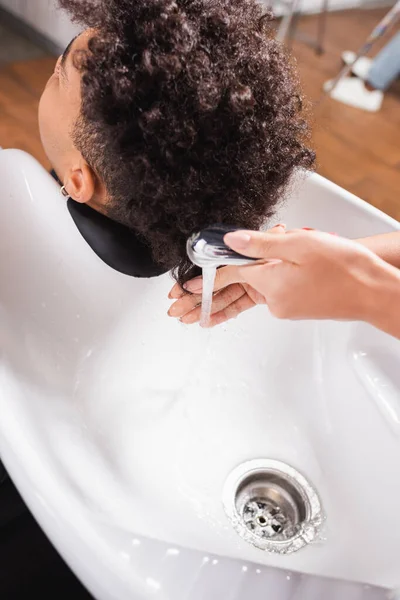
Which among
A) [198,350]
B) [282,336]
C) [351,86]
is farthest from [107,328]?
[351,86]

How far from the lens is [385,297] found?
1.57 ft

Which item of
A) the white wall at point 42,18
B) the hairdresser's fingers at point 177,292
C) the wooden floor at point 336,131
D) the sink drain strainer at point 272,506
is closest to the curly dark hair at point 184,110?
the hairdresser's fingers at point 177,292

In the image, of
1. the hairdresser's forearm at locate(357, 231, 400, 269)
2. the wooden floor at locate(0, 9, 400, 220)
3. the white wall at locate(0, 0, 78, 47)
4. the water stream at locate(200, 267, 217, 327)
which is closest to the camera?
the water stream at locate(200, 267, 217, 327)

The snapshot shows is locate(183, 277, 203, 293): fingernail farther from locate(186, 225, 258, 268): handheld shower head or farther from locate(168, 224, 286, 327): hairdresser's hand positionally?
locate(186, 225, 258, 268): handheld shower head

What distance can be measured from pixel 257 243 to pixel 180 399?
0.32 m

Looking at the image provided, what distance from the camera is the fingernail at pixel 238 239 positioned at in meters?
0.45

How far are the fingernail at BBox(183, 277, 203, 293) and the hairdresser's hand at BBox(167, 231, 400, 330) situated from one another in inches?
4.9

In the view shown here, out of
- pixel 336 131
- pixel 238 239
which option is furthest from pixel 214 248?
pixel 336 131

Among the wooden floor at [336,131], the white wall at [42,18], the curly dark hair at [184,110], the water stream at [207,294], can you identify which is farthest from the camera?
the white wall at [42,18]

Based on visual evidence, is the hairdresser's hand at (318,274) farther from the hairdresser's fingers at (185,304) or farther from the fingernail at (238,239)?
the hairdresser's fingers at (185,304)

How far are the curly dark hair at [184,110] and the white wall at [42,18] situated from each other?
1.24 m

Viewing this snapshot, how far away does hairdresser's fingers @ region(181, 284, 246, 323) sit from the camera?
2.22ft

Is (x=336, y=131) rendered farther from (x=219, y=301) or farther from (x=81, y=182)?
(x=81, y=182)

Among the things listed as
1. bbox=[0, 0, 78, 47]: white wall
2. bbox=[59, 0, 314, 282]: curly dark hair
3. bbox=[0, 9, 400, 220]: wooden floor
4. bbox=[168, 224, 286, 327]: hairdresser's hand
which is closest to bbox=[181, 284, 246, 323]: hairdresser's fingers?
bbox=[168, 224, 286, 327]: hairdresser's hand
